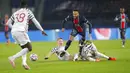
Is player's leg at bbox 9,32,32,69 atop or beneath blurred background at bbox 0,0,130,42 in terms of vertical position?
beneath

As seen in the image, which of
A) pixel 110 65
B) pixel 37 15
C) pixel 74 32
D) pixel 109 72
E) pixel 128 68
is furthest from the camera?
pixel 37 15

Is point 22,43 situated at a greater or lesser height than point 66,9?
lesser

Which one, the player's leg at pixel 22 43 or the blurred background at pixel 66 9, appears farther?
the blurred background at pixel 66 9

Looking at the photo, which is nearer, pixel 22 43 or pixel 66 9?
pixel 22 43

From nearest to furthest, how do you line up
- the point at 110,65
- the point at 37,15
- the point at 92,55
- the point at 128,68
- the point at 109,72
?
the point at 109,72 < the point at 128,68 < the point at 110,65 < the point at 92,55 < the point at 37,15

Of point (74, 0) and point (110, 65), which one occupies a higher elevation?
point (74, 0)

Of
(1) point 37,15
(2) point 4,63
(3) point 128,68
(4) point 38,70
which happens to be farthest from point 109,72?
(1) point 37,15

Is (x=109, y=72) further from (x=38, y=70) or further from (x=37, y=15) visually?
(x=37, y=15)

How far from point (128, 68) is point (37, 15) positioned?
29.4 metres

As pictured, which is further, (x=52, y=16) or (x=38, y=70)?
(x=52, y=16)

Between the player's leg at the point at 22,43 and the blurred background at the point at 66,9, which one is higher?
the blurred background at the point at 66,9

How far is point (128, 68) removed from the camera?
16.3 m

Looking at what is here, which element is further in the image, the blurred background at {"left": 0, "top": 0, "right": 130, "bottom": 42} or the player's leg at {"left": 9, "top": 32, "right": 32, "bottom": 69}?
the blurred background at {"left": 0, "top": 0, "right": 130, "bottom": 42}

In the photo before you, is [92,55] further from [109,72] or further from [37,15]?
[37,15]
